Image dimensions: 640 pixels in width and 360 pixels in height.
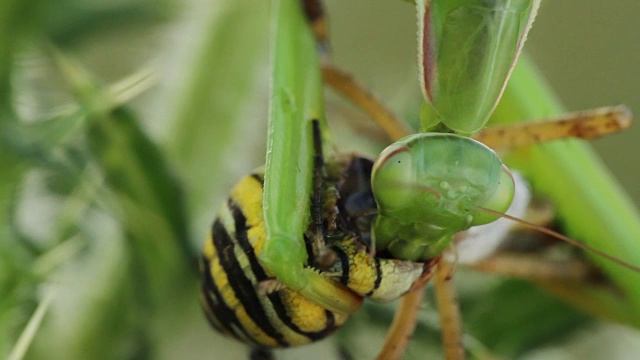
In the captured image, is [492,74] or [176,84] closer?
[492,74]

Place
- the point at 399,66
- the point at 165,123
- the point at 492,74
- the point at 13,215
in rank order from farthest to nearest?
the point at 399,66
the point at 165,123
the point at 13,215
the point at 492,74

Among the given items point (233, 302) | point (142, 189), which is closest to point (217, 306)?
point (233, 302)

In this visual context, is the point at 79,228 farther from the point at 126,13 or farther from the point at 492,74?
the point at 492,74

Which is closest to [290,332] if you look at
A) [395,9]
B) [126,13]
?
[126,13]

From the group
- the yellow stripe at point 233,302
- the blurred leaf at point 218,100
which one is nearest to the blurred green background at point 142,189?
the blurred leaf at point 218,100

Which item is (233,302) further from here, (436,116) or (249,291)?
(436,116)

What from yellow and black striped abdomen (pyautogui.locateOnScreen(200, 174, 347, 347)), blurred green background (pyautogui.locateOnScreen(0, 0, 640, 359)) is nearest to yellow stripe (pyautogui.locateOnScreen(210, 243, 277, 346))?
yellow and black striped abdomen (pyautogui.locateOnScreen(200, 174, 347, 347))

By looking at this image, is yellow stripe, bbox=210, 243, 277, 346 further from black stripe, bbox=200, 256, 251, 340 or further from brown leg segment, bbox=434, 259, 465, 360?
brown leg segment, bbox=434, 259, 465, 360

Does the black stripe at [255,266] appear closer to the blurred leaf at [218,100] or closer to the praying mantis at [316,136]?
the praying mantis at [316,136]
